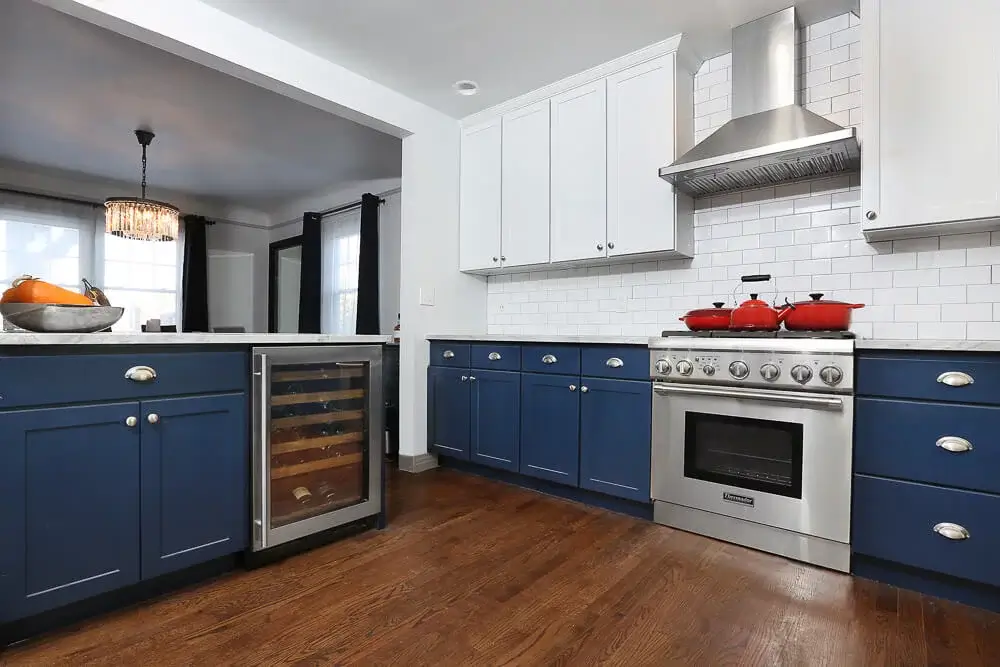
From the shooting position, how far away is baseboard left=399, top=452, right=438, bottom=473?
Result: 3.67m

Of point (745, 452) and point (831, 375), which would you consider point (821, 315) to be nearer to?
point (831, 375)

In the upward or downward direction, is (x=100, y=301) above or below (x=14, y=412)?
above

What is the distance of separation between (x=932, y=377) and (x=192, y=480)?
2699 mm

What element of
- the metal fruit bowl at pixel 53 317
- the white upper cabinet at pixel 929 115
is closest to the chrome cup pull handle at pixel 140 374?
the metal fruit bowl at pixel 53 317

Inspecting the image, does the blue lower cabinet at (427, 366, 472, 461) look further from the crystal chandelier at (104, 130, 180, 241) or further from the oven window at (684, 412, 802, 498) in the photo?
the crystal chandelier at (104, 130, 180, 241)

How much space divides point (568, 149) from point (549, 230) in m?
0.52

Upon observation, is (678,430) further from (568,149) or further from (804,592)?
(568,149)

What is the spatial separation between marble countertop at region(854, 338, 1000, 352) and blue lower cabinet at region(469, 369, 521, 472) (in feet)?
5.80

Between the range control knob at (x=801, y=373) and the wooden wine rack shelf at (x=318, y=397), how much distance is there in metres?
1.87

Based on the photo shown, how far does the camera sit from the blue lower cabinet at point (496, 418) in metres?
3.23

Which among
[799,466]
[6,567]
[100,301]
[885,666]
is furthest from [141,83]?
[885,666]

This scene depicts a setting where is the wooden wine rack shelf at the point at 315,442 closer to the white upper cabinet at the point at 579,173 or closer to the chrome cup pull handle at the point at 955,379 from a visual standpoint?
the white upper cabinet at the point at 579,173

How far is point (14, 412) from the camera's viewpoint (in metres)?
1.53

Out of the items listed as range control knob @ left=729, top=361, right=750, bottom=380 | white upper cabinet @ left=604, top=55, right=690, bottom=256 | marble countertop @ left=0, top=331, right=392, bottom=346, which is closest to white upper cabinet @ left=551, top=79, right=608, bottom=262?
white upper cabinet @ left=604, top=55, right=690, bottom=256
